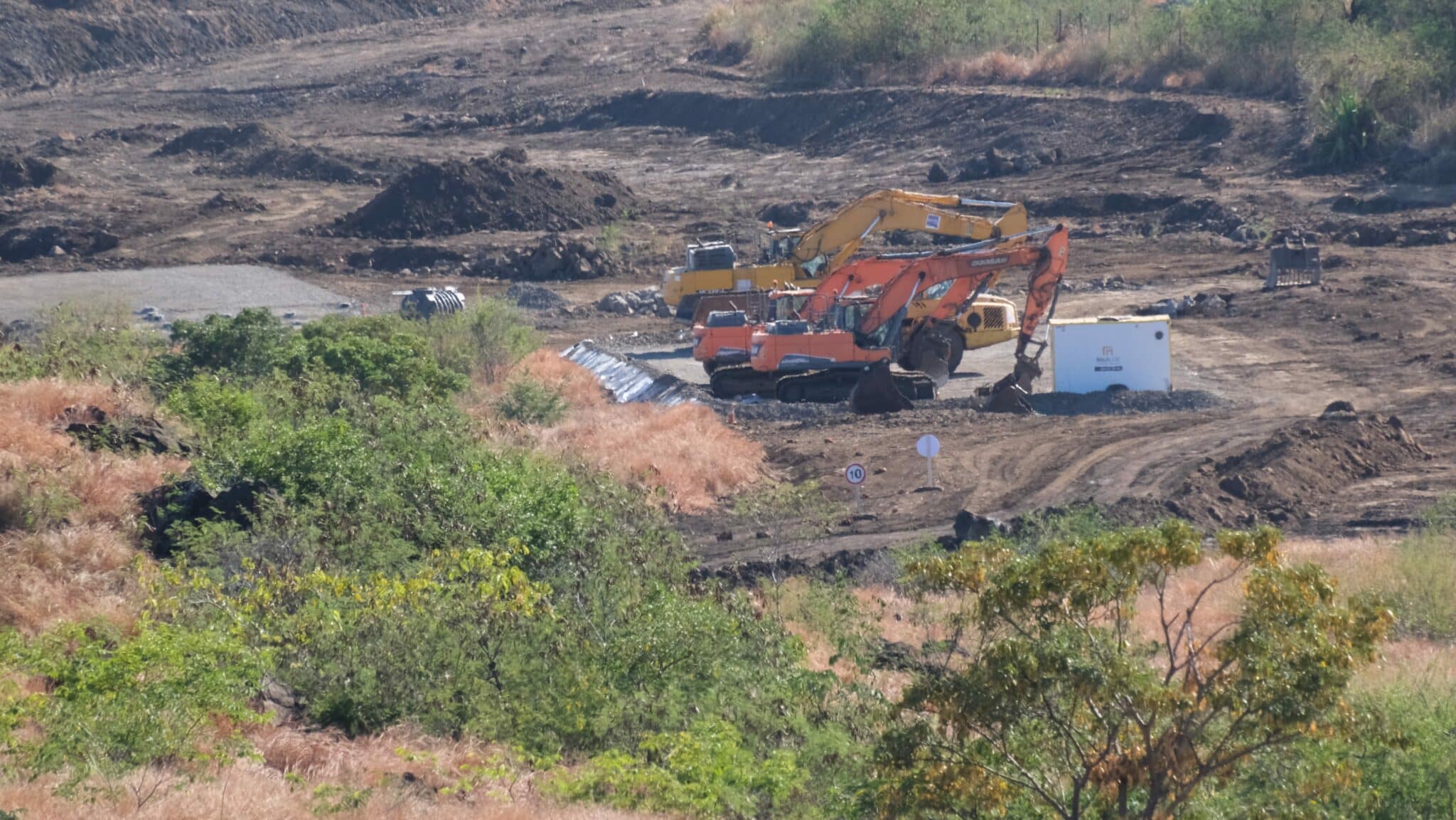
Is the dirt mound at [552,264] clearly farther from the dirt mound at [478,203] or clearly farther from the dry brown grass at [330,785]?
the dry brown grass at [330,785]

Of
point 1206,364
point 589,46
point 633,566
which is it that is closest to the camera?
point 633,566

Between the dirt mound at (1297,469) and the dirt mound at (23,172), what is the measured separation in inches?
1902

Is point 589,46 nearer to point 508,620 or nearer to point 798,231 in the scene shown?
point 798,231

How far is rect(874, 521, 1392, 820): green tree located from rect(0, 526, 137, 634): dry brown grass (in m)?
7.83

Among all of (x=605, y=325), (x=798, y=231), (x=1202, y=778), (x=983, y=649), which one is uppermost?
(x=983, y=649)

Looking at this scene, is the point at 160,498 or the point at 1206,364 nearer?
the point at 160,498

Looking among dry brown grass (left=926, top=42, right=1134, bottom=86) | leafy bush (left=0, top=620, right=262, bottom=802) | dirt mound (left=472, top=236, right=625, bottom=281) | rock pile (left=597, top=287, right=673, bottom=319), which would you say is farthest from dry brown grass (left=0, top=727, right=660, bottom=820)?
dry brown grass (left=926, top=42, right=1134, bottom=86)

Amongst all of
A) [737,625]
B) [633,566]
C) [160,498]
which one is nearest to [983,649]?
[737,625]

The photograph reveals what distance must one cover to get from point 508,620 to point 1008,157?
42757 mm

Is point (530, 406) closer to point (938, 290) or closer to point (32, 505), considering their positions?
point (938, 290)

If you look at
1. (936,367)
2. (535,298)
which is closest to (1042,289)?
(936,367)

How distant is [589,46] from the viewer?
80.5m

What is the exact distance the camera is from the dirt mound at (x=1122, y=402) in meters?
25.4

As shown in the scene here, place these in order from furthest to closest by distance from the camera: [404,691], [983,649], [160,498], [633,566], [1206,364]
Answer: [1206,364] < [160,498] < [633,566] < [404,691] < [983,649]
